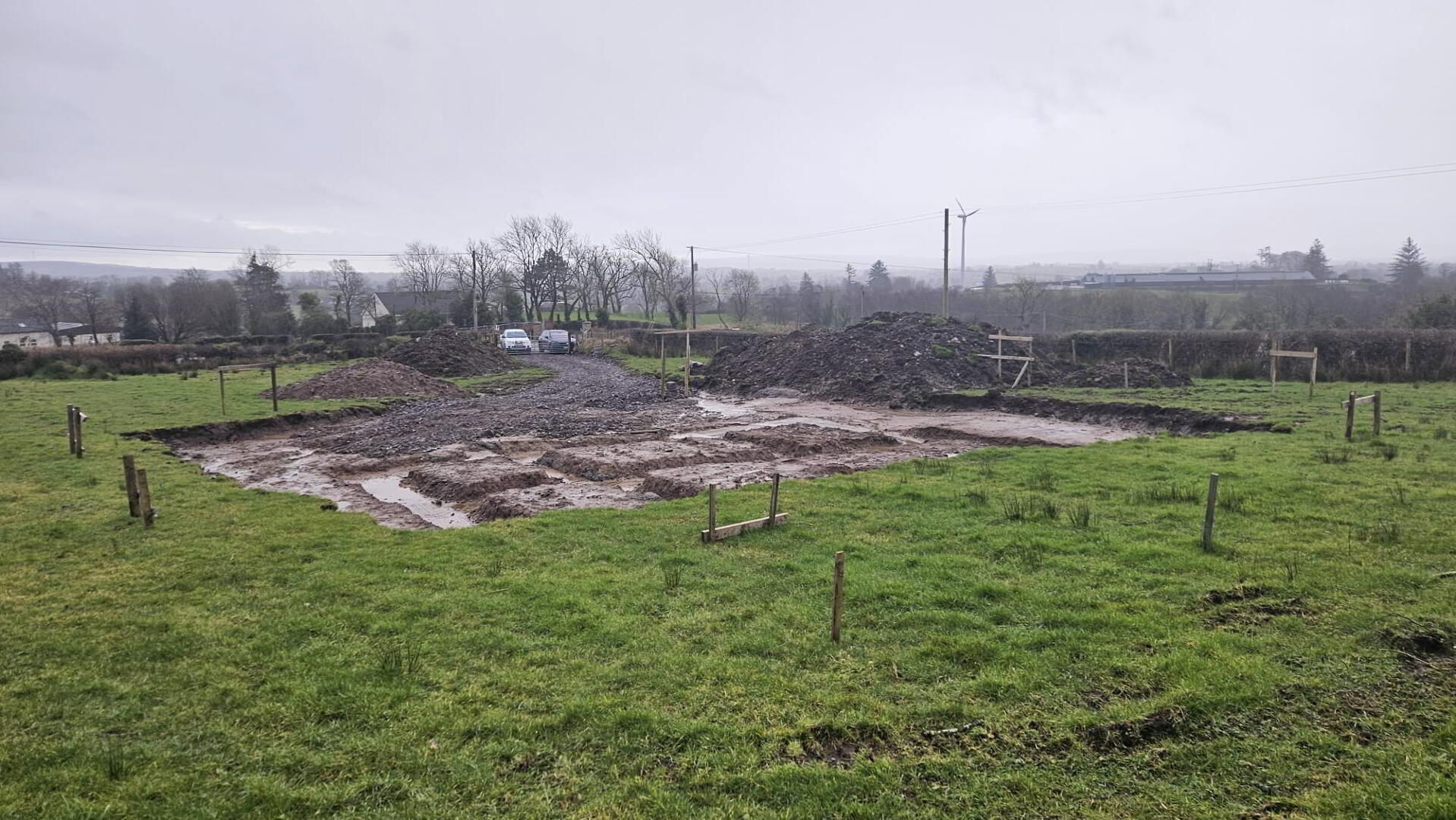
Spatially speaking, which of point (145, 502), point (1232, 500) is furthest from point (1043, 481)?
point (145, 502)

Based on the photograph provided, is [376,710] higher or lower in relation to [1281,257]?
lower

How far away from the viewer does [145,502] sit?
1062cm

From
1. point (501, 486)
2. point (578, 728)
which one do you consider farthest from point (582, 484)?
point (578, 728)

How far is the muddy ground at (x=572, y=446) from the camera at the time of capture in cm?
1370

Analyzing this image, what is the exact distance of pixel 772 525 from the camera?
10.3m

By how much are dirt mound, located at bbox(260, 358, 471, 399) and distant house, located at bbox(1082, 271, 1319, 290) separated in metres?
59.9

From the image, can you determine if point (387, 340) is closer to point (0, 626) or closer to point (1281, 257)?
point (0, 626)

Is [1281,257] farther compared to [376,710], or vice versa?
[1281,257]

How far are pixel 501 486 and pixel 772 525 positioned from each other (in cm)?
597

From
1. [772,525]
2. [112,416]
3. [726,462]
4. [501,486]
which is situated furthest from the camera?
[112,416]

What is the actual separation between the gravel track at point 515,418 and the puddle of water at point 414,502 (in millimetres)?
2593

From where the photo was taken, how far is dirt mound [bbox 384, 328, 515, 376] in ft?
123

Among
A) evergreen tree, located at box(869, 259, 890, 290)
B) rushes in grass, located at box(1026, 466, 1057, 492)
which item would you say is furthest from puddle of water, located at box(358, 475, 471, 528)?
evergreen tree, located at box(869, 259, 890, 290)

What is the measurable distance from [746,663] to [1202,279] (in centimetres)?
8482
